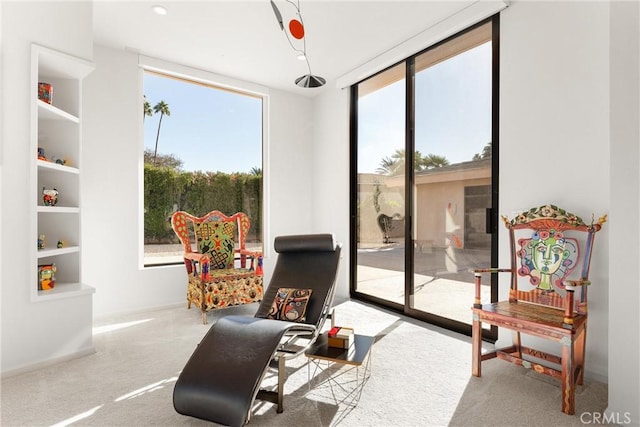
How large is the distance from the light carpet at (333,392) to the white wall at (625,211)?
0.34 m

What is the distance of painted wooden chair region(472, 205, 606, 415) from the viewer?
2135 mm

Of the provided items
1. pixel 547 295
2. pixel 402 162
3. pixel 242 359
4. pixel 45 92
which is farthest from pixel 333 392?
pixel 45 92

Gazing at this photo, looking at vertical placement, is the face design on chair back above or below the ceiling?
below

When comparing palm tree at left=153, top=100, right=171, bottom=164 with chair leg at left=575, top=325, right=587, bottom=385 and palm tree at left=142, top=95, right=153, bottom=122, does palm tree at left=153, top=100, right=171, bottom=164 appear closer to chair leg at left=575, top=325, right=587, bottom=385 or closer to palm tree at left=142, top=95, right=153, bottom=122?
palm tree at left=142, top=95, right=153, bottom=122

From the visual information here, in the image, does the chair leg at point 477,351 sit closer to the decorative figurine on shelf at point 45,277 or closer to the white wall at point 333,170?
the white wall at point 333,170

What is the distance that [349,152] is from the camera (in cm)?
491

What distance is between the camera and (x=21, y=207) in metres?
2.59

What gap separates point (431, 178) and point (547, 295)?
64.0 inches

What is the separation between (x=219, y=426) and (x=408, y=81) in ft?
12.1

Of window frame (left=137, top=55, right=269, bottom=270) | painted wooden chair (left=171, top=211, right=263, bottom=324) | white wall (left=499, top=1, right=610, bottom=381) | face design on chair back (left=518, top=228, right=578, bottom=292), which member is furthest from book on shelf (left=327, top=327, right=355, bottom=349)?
window frame (left=137, top=55, right=269, bottom=270)

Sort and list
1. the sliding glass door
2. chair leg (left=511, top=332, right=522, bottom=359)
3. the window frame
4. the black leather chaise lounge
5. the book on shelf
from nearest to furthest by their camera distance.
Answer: the black leather chaise lounge < the book on shelf < chair leg (left=511, top=332, right=522, bottom=359) < the sliding glass door < the window frame

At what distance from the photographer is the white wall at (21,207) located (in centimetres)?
252

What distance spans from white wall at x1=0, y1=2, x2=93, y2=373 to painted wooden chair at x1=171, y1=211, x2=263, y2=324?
1234 mm

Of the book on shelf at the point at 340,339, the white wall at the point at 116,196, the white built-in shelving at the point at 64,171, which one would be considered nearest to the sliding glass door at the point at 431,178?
the book on shelf at the point at 340,339
